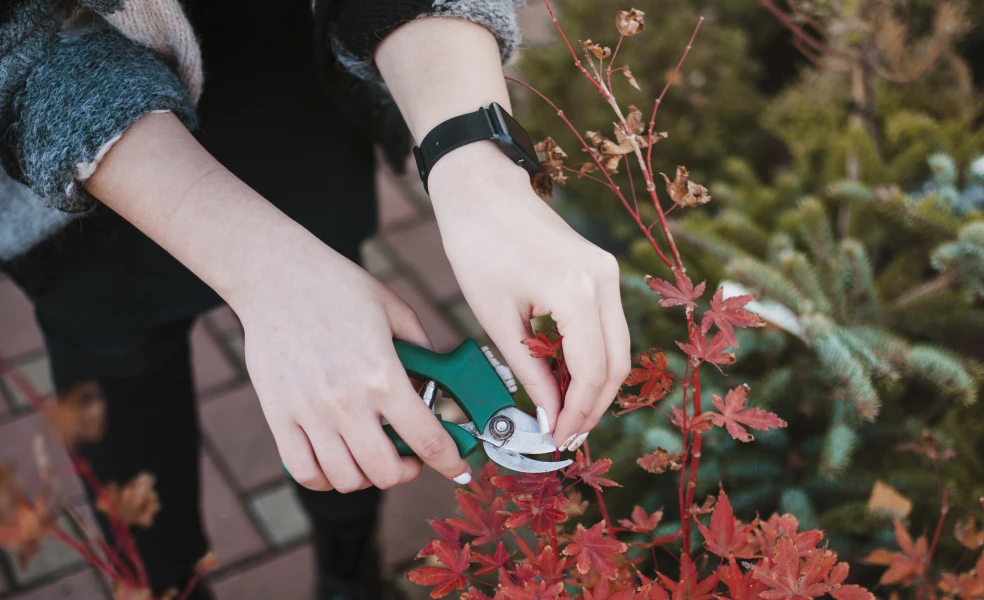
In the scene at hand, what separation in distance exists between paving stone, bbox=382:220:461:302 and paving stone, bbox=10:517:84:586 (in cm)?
125

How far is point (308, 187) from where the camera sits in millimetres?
1357

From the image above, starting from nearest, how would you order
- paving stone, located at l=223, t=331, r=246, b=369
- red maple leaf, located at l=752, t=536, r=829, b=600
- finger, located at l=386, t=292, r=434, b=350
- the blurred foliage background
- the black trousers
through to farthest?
red maple leaf, located at l=752, t=536, r=829, b=600
finger, located at l=386, t=292, r=434, b=350
the black trousers
the blurred foliage background
paving stone, located at l=223, t=331, r=246, b=369

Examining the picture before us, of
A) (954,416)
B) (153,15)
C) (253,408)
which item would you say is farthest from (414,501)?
(153,15)

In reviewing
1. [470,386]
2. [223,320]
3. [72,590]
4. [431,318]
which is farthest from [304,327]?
[223,320]

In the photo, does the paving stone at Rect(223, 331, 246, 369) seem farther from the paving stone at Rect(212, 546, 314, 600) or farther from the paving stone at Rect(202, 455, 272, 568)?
the paving stone at Rect(212, 546, 314, 600)

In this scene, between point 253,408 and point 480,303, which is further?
point 253,408

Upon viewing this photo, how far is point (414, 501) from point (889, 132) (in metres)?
1.50

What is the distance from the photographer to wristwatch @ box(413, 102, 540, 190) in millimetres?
896

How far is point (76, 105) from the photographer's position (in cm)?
88

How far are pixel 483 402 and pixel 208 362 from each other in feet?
5.83

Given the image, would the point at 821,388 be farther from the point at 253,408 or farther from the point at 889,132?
the point at 253,408

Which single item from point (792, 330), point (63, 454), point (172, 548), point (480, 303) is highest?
point (480, 303)

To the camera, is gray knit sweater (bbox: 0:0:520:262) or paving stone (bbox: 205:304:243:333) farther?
paving stone (bbox: 205:304:243:333)

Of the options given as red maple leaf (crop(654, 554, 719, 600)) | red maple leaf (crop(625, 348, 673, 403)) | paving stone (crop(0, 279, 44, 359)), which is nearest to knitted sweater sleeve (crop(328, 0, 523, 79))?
red maple leaf (crop(625, 348, 673, 403))
